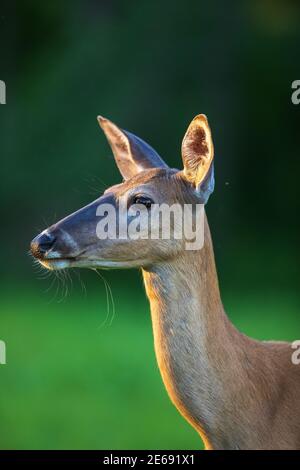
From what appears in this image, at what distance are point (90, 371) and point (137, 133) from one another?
5173 mm

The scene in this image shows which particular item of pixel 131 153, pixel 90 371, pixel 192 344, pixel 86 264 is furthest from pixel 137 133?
pixel 192 344

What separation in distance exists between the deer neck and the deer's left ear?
0.27 m

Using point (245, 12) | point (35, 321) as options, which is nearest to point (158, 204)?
point (35, 321)

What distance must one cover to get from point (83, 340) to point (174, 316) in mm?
5683

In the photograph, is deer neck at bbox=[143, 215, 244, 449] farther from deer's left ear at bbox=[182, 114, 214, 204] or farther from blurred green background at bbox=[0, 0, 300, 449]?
blurred green background at bbox=[0, 0, 300, 449]

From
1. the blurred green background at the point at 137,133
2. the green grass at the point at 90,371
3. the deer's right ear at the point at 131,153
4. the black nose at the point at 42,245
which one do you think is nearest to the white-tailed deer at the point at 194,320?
the black nose at the point at 42,245

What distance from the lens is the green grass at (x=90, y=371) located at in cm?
690

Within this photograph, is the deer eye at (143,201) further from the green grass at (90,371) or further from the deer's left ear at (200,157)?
the green grass at (90,371)

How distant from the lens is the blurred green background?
1054 centimetres

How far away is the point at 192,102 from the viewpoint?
13.8m

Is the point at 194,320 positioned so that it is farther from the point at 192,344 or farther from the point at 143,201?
the point at 143,201

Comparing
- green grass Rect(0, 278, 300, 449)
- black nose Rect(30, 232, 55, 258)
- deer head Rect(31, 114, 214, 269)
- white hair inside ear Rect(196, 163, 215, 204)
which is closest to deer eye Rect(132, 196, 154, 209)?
→ deer head Rect(31, 114, 214, 269)

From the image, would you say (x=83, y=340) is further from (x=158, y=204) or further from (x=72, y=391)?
(x=158, y=204)

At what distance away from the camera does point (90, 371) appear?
28.7ft
